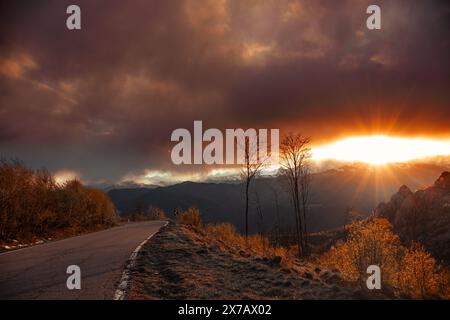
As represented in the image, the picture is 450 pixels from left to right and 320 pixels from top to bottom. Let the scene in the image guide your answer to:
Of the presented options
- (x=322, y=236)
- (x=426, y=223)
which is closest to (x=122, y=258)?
(x=426, y=223)

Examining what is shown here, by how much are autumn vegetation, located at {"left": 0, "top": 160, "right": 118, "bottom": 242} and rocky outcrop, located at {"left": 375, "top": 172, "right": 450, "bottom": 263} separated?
52.4 m

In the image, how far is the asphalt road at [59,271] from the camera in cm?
845

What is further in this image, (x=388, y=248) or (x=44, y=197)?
(x=44, y=197)

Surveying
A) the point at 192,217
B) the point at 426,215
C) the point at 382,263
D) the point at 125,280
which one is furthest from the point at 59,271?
the point at 426,215

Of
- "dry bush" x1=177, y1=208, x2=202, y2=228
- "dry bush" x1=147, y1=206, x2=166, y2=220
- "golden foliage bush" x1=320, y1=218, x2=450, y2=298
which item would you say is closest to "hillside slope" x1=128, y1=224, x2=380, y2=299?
"golden foliage bush" x1=320, y1=218, x2=450, y2=298

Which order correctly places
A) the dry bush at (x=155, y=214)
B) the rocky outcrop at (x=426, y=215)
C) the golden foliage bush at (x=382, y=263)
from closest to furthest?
the golden foliage bush at (x=382, y=263) → the dry bush at (x=155, y=214) → the rocky outcrop at (x=426, y=215)

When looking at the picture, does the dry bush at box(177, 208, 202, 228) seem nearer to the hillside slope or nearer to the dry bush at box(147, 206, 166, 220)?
the dry bush at box(147, 206, 166, 220)

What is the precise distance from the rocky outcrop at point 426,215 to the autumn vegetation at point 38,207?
52.4 metres

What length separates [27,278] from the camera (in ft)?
32.8

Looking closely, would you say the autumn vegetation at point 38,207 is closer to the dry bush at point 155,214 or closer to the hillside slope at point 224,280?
the hillside slope at point 224,280

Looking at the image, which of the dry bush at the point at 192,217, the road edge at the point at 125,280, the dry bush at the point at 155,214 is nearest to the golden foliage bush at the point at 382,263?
the road edge at the point at 125,280
